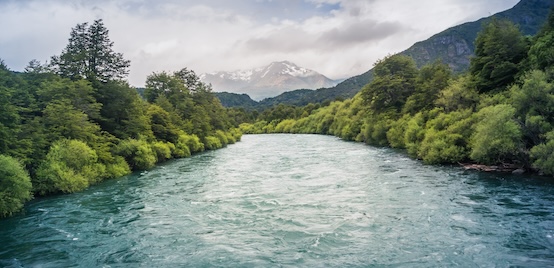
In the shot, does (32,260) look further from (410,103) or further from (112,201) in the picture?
(410,103)

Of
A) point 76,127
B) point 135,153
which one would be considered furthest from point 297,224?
point 135,153

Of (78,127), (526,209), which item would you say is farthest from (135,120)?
(526,209)

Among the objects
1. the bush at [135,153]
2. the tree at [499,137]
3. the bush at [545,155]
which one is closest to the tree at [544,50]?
the tree at [499,137]

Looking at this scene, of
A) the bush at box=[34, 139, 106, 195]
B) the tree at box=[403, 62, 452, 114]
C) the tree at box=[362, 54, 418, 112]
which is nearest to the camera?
the bush at box=[34, 139, 106, 195]

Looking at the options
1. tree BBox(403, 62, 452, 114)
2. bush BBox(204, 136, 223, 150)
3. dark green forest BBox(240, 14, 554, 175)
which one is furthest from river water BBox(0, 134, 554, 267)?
bush BBox(204, 136, 223, 150)

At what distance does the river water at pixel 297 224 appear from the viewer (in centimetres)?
1468

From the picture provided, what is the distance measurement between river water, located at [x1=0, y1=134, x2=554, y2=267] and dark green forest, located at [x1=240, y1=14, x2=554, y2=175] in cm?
303

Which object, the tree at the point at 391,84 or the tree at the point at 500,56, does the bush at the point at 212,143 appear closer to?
the tree at the point at 391,84

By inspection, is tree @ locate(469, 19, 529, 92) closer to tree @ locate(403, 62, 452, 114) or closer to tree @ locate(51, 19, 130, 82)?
tree @ locate(403, 62, 452, 114)

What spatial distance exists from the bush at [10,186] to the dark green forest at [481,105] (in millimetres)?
32349

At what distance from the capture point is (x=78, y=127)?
33.7 metres

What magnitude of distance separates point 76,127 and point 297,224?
24.5 m

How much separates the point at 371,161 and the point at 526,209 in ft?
74.4

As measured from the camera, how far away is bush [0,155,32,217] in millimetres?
21000
